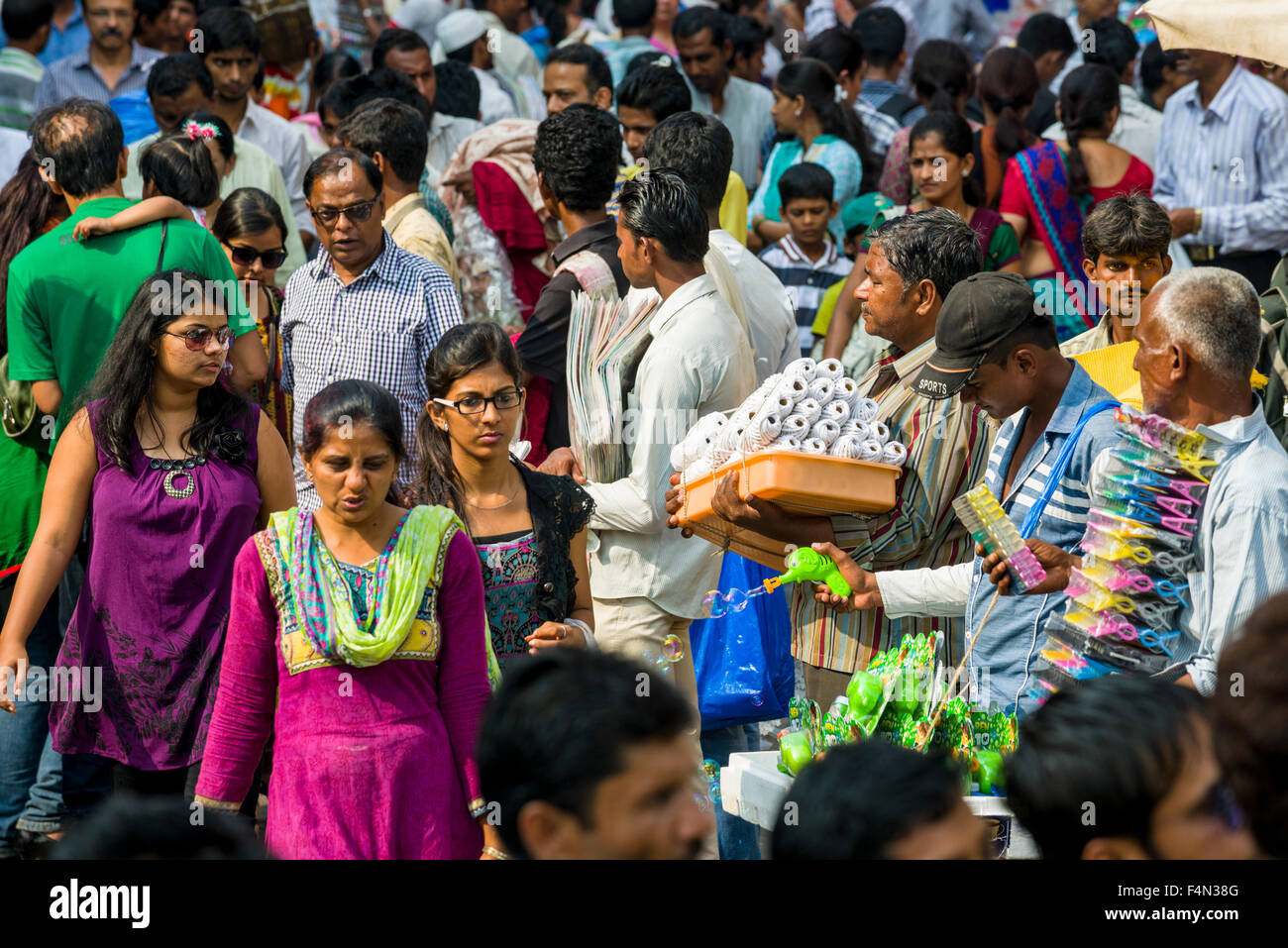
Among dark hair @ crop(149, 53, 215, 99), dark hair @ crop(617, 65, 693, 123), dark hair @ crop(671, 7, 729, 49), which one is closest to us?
dark hair @ crop(617, 65, 693, 123)

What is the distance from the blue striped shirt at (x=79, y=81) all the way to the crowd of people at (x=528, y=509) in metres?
1.42

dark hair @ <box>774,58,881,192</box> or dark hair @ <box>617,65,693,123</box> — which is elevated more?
dark hair @ <box>774,58,881,192</box>

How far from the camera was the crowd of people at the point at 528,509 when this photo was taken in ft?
7.03

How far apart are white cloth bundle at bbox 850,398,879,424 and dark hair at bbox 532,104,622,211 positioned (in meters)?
1.90

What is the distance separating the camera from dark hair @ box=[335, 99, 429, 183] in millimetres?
5801

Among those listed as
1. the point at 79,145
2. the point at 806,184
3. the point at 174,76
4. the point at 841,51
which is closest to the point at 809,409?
the point at 79,145

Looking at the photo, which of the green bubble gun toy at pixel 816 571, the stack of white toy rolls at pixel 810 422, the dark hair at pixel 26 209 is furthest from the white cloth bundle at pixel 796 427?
the dark hair at pixel 26 209

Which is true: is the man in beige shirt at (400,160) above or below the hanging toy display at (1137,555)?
above

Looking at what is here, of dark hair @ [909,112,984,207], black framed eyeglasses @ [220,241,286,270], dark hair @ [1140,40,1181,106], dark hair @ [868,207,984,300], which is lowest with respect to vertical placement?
dark hair @ [868,207,984,300]

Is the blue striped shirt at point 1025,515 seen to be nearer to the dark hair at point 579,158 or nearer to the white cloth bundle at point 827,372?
the white cloth bundle at point 827,372

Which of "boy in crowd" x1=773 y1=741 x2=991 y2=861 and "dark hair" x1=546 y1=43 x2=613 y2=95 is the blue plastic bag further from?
"dark hair" x1=546 y1=43 x2=613 y2=95

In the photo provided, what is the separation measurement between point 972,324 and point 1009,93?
5.00 m

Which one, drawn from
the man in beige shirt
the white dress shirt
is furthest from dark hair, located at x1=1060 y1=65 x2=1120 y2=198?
the white dress shirt
